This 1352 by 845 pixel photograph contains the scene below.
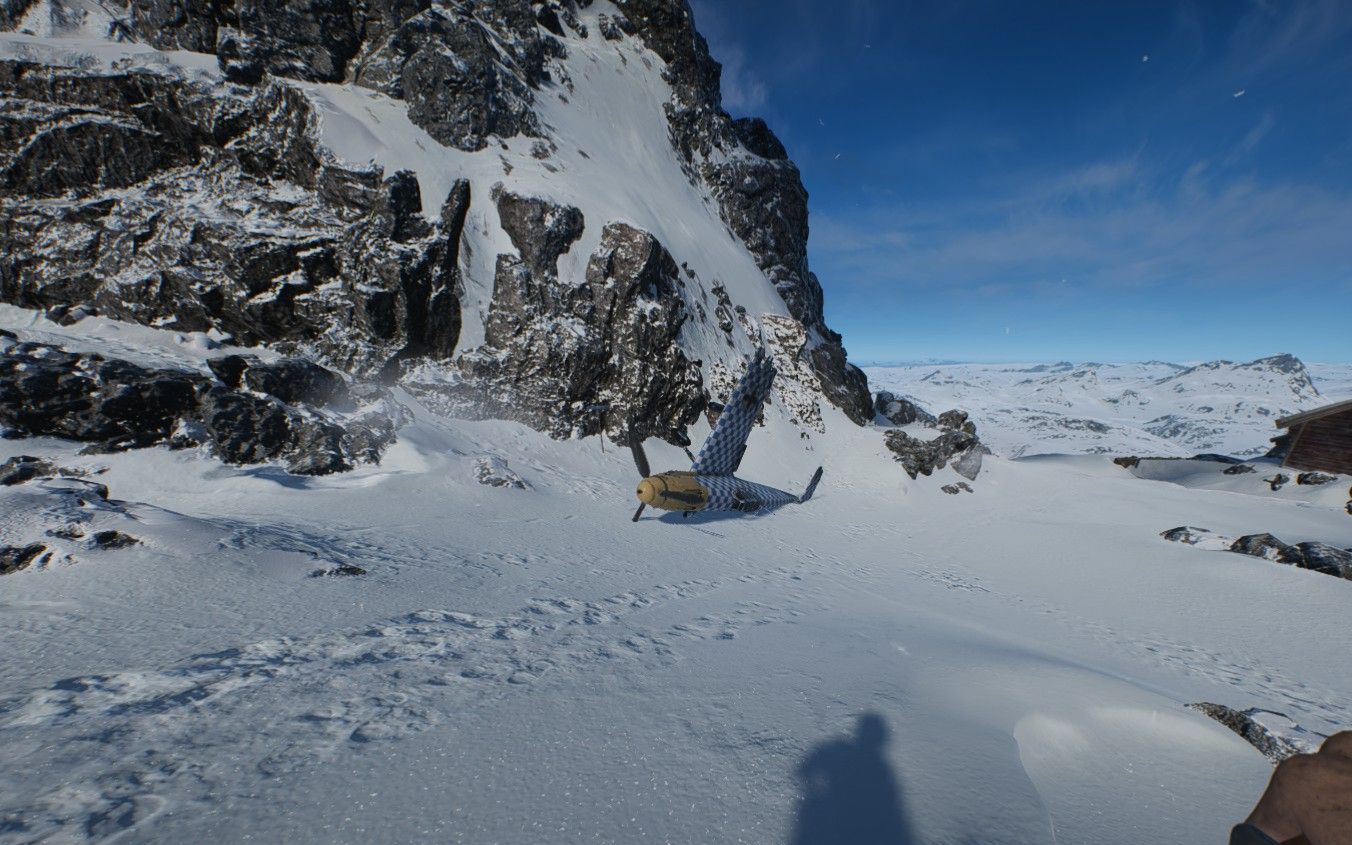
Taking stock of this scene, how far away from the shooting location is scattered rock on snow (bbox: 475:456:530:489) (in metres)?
11.4

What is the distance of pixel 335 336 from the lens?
52.5 feet

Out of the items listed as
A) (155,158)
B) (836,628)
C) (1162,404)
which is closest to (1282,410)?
(1162,404)

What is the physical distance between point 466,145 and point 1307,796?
24.9 m

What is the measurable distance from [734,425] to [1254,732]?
9031 mm

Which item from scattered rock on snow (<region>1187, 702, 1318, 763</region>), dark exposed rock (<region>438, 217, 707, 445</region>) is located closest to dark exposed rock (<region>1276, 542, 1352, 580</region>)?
scattered rock on snow (<region>1187, 702, 1318, 763</region>)

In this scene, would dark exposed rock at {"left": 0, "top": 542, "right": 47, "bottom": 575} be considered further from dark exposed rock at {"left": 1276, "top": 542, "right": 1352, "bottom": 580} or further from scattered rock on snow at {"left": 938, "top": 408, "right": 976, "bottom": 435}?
scattered rock on snow at {"left": 938, "top": 408, "right": 976, "bottom": 435}

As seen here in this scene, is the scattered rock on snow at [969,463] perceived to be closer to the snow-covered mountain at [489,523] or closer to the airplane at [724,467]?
the snow-covered mountain at [489,523]

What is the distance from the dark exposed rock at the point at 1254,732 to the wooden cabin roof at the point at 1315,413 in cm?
2347

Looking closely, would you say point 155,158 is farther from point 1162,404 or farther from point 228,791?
point 1162,404

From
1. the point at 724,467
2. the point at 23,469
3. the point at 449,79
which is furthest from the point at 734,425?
the point at 449,79

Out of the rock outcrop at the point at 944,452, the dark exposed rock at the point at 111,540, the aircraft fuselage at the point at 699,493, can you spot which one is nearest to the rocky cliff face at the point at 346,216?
the rock outcrop at the point at 944,452

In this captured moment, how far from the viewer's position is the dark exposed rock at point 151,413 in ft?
32.0

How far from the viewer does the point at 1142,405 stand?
344 ft

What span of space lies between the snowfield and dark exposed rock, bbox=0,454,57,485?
60 centimetres
